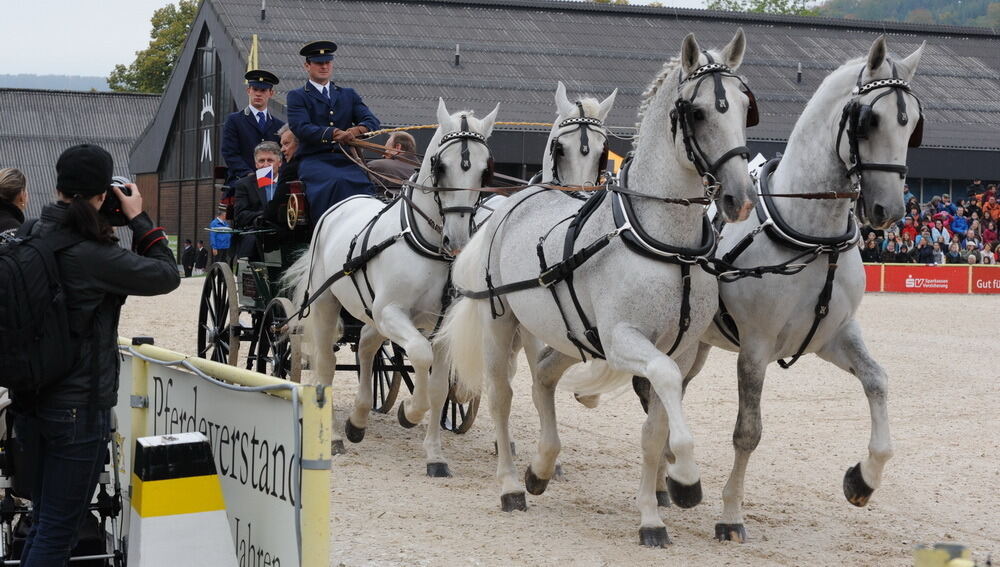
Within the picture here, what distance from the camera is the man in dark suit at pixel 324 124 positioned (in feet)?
29.6

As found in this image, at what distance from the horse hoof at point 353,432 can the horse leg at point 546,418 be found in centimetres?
194

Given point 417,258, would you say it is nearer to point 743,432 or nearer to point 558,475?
point 558,475

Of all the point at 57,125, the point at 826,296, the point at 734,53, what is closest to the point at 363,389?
the point at 826,296

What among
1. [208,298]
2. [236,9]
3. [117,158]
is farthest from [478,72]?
[208,298]

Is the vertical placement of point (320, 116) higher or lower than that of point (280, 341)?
higher

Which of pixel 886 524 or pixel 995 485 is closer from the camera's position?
pixel 886 524

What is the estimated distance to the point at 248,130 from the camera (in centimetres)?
1046

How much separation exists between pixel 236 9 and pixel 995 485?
1175 inches

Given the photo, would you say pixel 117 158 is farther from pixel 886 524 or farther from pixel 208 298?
pixel 886 524

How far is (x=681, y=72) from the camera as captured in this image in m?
5.39

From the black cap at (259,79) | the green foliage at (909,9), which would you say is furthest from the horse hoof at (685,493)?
the green foliage at (909,9)

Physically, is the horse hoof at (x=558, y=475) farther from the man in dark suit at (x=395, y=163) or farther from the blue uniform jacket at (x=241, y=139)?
the blue uniform jacket at (x=241, y=139)

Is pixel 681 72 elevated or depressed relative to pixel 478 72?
depressed

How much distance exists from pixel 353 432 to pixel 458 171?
82.8 inches
